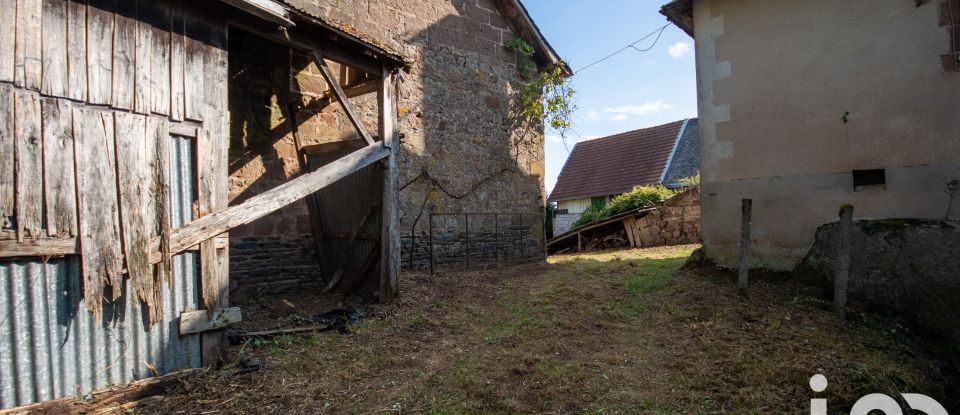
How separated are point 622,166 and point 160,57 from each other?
21665 mm

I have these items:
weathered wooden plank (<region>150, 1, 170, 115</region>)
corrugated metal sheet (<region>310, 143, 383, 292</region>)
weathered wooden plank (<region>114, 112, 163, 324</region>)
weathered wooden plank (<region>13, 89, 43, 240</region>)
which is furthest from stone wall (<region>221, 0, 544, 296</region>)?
weathered wooden plank (<region>13, 89, 43, 240</region>)

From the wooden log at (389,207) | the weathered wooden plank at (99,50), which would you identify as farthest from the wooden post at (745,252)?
the weathered wooden plank at (99,50)

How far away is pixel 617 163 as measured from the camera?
23891 mm

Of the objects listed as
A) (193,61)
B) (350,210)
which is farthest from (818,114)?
(193,61)

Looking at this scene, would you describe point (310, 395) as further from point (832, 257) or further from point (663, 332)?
point (832, 257)

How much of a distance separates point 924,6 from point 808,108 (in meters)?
1.52

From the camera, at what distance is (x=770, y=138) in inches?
263

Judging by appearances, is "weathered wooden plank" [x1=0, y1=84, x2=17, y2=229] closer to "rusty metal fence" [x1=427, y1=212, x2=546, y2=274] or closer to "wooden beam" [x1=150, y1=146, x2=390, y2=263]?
"wooden beam" [x1=150, y1=146, x2=390, y2=263]

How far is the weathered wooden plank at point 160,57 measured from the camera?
3752mm

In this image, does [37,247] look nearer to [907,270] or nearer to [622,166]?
[907,270]

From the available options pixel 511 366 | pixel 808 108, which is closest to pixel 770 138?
pixel 808 108

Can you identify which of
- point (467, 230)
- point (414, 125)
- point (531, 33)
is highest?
point (531, 33)

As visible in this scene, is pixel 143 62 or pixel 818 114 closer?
pixel 143 62

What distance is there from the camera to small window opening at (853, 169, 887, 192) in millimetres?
5914
